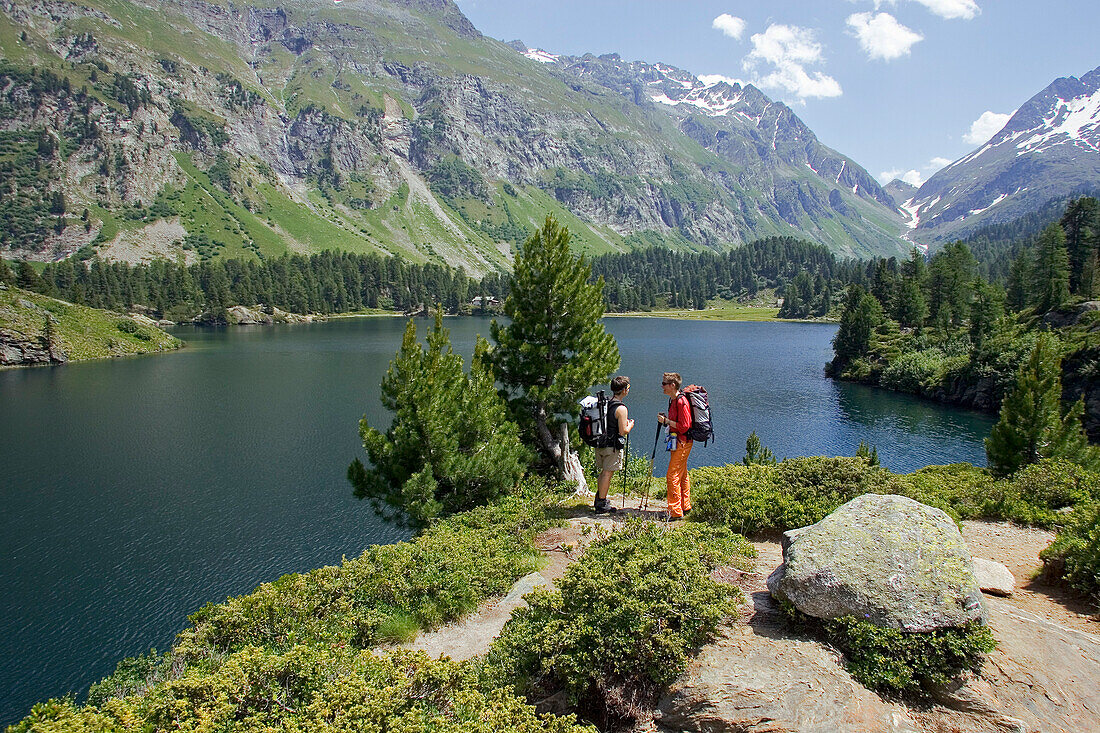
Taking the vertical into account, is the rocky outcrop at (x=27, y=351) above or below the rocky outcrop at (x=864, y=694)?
below

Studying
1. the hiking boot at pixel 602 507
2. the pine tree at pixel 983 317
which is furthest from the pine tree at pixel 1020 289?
the hiking boot at pixel 602 507

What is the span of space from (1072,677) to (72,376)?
93.1 metres

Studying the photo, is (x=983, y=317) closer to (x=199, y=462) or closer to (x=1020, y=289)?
(x=1020, y=289)

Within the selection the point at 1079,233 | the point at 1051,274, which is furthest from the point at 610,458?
the point at 1079,233

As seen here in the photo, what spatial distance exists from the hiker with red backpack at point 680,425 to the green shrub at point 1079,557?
6.08 meters

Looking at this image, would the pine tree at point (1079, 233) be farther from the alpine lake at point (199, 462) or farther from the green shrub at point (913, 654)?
the green shrub at point (913, 654)

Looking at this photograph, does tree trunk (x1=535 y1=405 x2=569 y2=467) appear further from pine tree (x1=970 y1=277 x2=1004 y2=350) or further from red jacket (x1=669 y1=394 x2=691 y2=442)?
pine tree (x1=970 y1=277 x2=1004 y2=350)

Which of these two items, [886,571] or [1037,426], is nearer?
[886,571]

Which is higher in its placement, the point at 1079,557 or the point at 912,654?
the point at 1079,557

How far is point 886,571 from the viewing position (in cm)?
664

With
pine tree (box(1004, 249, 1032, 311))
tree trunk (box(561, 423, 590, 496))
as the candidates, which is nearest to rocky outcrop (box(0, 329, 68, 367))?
tree trunk (box(561, 423, 590, 496))

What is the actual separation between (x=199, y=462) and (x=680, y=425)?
38.8 metres

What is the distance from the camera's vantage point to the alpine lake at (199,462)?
21719 mm

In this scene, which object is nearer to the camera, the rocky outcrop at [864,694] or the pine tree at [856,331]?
the rocky outcrop at [864,694]
